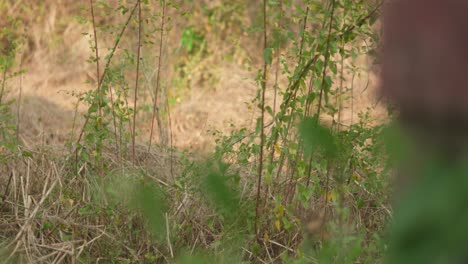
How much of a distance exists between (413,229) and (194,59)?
8.04 metres

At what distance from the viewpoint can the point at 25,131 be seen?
22.0 feet

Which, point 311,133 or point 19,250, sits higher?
point 311,133

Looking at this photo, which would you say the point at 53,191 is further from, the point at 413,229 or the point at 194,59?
the point at 194,59

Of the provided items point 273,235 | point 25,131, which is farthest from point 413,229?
point 25,131

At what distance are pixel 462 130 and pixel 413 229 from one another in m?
0.15

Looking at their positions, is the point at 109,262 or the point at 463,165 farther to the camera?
the point at 109,262

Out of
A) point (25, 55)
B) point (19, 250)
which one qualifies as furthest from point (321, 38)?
point (25, 55)

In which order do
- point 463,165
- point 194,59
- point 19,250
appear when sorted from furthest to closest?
1. point 194,59
2. point 19,250
3. point 463,165

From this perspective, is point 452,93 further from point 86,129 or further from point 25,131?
point 25,131

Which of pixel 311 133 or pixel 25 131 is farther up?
pixel 311 133

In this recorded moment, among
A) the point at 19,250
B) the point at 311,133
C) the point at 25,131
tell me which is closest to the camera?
the point at 311,133

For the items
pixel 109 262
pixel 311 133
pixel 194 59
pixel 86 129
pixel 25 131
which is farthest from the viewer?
pixel 194 59

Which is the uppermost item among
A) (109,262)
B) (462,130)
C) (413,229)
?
(462,130)

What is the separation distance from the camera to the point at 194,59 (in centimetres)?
895
